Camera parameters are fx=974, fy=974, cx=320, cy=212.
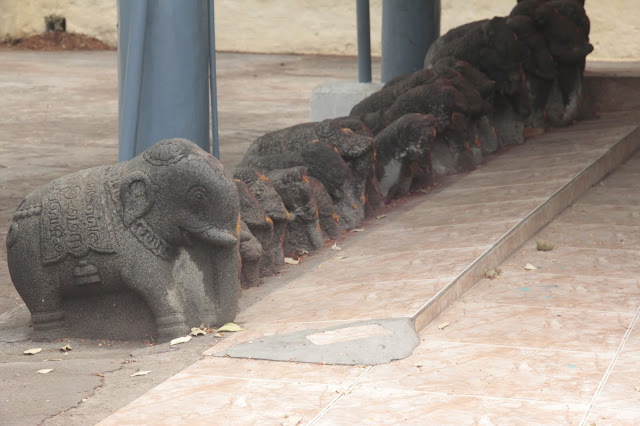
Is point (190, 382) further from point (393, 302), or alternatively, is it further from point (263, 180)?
point (263, 180)

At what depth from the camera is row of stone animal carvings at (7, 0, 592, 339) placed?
16.7ft

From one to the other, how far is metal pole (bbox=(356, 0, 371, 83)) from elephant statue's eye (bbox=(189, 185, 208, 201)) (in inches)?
300

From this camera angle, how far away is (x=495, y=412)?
3.77m

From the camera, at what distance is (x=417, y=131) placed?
7.93 metres

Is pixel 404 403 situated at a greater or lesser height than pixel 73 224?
lesser

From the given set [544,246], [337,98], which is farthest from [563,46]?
[544,246]

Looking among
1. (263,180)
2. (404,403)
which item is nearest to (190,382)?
(404,403)

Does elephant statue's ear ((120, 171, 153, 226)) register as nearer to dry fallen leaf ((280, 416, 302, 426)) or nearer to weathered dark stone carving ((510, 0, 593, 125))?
dry fallen leaf ((280, 416, 302, 426))

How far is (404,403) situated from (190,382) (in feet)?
3.13

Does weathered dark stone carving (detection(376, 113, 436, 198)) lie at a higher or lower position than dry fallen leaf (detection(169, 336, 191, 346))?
higher

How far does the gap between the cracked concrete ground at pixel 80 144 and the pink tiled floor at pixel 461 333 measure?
27cm

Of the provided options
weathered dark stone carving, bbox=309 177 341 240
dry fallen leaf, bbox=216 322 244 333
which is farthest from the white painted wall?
dry fallen leaf, bbox=216 322 244 333

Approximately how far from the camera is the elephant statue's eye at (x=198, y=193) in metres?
5.07

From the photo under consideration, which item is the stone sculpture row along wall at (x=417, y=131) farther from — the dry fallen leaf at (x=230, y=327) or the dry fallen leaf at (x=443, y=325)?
the dry fallen leaf at (x=443, y=325)
